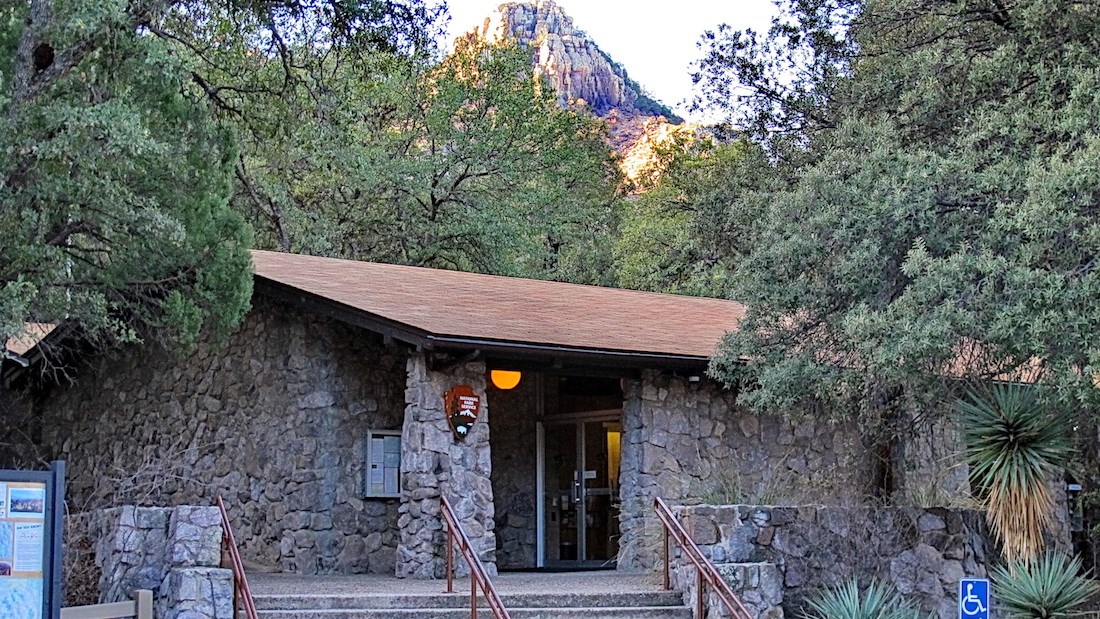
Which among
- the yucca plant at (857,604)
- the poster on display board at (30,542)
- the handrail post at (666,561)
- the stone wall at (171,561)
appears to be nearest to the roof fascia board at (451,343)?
the handrail post at (666,561)

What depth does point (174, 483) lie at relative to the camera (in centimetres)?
1530

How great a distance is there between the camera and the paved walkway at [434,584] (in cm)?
1191

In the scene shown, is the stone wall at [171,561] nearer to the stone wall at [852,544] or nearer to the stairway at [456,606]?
the stairway at [456,606]

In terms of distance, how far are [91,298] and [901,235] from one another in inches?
280

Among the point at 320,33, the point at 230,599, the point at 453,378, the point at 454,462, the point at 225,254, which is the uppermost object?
the point at 320,33

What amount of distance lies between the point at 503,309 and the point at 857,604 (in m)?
5.67

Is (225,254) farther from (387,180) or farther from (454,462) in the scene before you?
(387,180)

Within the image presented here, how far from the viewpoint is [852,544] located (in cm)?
1288

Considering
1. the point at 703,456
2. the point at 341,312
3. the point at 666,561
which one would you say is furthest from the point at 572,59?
the point at 666,561

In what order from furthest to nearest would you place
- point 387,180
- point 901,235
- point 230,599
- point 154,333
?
1. point 387,180
2. point 154,333
3. point 901,235
4. point 230,599

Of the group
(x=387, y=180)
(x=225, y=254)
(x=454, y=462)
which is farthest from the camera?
(x=387, y=180)

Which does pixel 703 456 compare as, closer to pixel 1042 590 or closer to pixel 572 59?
pixel 1042 590

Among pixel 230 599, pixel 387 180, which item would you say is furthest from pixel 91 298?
pixel 387 180

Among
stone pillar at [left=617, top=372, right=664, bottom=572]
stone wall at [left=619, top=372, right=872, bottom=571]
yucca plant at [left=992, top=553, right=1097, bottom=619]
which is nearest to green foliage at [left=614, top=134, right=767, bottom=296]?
stone wall at [left=619, top=372, right=872, bottom=571]
